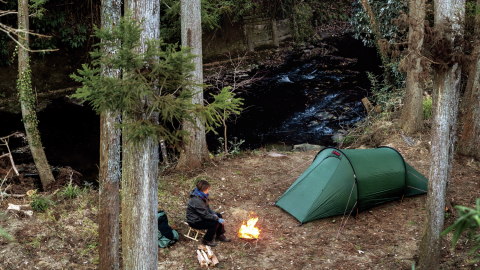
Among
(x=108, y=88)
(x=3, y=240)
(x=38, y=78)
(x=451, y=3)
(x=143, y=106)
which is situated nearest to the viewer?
(x=108, y=88)

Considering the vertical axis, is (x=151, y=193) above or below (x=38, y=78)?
below

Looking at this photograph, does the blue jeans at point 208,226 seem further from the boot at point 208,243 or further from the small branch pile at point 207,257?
the small branch pile at point 207,257

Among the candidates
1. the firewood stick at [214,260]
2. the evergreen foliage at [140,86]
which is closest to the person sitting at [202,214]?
the firewood stick at [214,260]

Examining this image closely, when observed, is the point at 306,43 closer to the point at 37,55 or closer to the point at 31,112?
the point at 37,55

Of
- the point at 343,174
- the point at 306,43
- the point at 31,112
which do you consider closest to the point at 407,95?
the point at 343,174

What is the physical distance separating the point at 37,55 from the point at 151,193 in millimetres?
16951

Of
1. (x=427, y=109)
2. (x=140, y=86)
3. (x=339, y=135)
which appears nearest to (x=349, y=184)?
(x=140, y=86)

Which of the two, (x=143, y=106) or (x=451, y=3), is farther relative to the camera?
(x=451, y=3)

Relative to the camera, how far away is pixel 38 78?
1833cm

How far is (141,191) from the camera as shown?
15.5 feet

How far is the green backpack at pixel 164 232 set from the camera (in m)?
6.71

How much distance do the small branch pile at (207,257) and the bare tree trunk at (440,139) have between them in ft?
11.3

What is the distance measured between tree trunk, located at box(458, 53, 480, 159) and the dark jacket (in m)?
7.20

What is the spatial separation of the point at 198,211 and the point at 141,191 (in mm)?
2158
